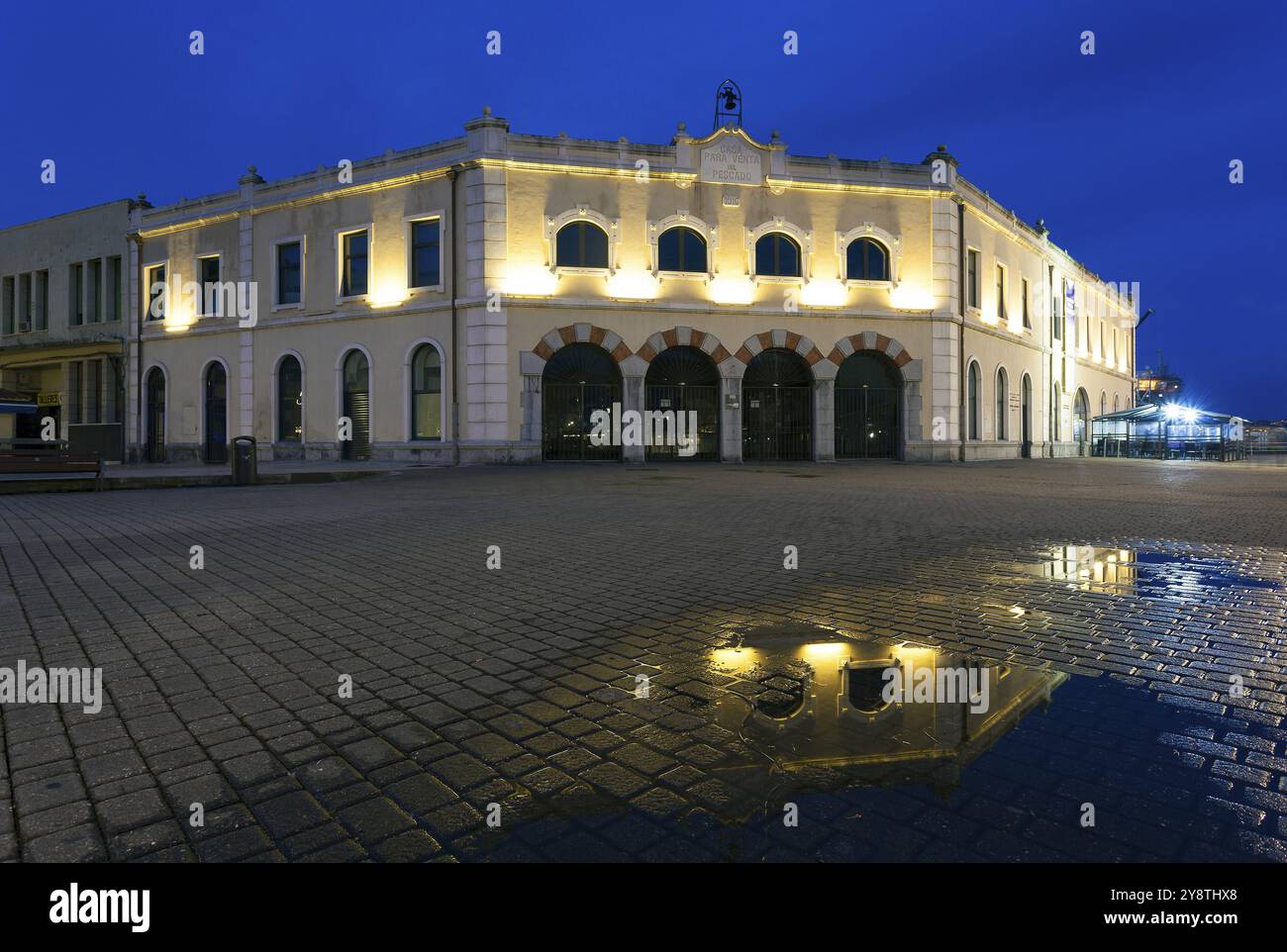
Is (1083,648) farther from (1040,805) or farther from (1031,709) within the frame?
(1040,805)

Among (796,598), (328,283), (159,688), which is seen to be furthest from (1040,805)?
(328,283)

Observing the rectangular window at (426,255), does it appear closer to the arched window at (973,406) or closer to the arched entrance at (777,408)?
the arched entrance at (777,408)

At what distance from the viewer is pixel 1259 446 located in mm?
45281

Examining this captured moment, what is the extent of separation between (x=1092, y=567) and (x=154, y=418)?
34.5 meters

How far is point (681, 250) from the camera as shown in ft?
81.4

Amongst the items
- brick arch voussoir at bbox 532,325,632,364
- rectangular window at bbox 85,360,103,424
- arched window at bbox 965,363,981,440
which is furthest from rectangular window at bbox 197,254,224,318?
arched window at bbox 965,363,981,440

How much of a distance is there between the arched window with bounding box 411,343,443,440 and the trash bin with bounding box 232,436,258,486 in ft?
24.0

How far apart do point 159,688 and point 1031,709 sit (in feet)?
13.9

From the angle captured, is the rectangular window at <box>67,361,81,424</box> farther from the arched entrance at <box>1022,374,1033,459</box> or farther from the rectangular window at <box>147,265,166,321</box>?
the arched entrance at <box>1022,374,1033,459</box>

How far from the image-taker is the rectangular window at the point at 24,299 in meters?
34.9

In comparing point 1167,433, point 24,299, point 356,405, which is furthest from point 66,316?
point 1167,433

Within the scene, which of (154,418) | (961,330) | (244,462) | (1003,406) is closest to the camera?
(244,462)

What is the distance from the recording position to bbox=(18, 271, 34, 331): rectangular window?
34906 mm

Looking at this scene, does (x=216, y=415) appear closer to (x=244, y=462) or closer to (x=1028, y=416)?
(x=244, y=462)
